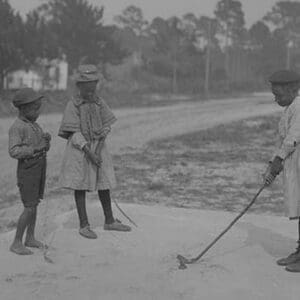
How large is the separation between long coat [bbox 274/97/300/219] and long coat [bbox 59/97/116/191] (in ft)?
5.40

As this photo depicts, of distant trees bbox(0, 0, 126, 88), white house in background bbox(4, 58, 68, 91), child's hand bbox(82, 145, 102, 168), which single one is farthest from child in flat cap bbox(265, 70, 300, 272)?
white house in background bbox(4, 58, 68, 91)

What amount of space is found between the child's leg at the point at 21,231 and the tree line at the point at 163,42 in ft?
78.6

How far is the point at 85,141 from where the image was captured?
17.5 ft

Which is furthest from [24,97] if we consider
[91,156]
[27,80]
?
[27,80]

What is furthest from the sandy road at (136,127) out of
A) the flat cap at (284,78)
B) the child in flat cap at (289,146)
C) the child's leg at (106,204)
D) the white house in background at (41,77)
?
the white house in background at (41,77)

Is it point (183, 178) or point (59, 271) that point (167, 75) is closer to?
point (183, 178)

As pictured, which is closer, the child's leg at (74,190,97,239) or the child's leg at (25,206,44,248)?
the child's leg at (25,206,44,248)

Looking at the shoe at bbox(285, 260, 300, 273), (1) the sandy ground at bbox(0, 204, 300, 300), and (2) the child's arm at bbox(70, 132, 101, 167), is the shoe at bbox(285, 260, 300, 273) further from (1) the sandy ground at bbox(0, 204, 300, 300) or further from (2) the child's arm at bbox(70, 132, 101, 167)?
(2) the child's arm at bbox(70, 132, 101, 167)

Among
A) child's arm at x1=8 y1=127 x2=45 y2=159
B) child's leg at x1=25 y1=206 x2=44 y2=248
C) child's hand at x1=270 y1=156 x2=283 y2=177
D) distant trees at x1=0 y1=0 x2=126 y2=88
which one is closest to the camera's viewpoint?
child's hand at x1=270 y1=156 x2=283 y2=177

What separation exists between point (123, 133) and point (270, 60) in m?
55.5

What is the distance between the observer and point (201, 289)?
4.32 m

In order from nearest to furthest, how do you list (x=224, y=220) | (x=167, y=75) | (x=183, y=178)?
(x=224, y=220) < (x=183, y=178) < (x=167, y=75)

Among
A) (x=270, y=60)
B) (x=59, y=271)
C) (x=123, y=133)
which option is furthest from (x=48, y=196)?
(x=270, y=60)

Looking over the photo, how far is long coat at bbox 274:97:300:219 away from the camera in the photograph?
4.61 m
